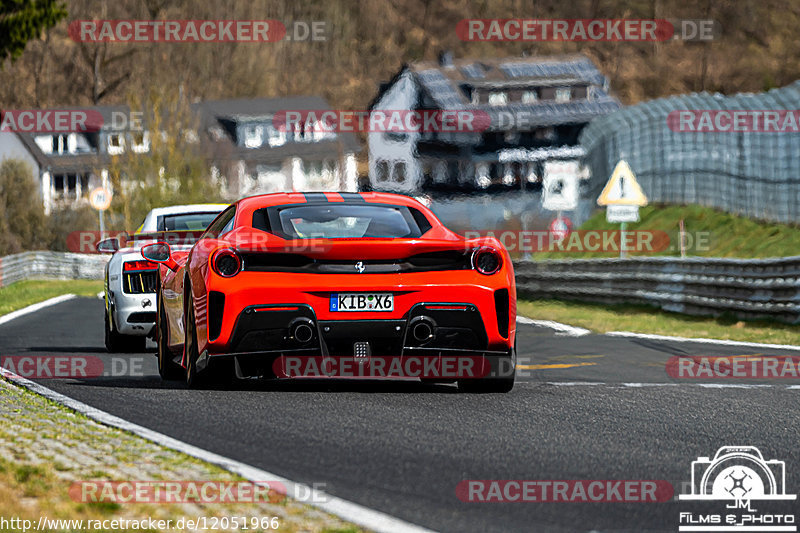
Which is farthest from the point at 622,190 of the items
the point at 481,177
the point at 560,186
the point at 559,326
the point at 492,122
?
the point at 492,122

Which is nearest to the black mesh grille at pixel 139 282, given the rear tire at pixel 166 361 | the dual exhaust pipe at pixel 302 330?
the rear tire at pixel 166 361

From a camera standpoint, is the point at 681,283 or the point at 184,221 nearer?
the point at 184,221

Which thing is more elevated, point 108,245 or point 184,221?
point 184,221

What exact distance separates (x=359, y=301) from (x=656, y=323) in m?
12.2

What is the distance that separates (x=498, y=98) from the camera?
311 feet

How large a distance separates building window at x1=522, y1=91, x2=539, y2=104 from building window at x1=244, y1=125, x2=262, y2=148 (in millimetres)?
17902

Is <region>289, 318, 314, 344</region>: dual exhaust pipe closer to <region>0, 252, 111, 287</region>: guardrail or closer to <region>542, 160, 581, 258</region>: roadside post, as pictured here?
<region>542, 160, 581, 258</region>: roadside post

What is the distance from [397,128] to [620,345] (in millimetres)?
78762

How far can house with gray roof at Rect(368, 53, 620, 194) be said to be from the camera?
90.3 m

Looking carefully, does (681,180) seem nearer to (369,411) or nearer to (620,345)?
(620,345)

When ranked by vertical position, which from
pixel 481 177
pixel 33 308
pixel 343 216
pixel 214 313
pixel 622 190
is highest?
pixel 481 177

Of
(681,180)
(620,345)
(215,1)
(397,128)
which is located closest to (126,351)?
(620,345)

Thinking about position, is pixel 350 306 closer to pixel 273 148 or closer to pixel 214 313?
pixel 214 313

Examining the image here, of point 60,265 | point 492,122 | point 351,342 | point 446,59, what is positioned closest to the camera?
point 351,342
